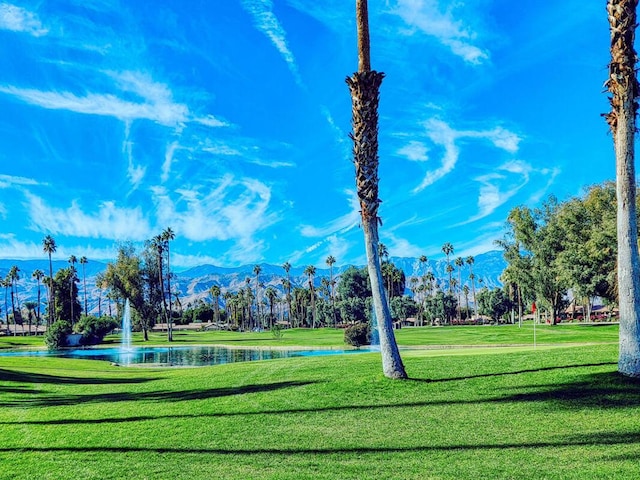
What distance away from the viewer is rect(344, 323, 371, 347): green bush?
43.9m

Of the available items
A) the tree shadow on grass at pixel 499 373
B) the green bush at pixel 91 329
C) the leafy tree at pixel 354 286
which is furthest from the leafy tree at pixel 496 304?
the tree shadow on grass at pixel 499 373

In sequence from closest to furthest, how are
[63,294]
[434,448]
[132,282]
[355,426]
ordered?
[434,448]
[355,426]
[132,282]
[63,294]

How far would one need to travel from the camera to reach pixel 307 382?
1655 centimetres

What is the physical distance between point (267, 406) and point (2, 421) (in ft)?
20.8

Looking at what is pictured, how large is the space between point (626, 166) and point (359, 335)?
31873 millimetres

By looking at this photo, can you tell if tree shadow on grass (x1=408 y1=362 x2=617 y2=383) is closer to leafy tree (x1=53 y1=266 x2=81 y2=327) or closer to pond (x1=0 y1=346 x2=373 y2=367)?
pond (x1=0 y1=346 x2=373 y2=367)

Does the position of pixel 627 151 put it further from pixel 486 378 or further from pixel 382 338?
pixel 382 338

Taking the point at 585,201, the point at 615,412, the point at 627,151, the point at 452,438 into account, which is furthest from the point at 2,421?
the point at 585,201

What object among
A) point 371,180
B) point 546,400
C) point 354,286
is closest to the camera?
point 546,400

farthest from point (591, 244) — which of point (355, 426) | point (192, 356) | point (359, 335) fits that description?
point (355, 426)

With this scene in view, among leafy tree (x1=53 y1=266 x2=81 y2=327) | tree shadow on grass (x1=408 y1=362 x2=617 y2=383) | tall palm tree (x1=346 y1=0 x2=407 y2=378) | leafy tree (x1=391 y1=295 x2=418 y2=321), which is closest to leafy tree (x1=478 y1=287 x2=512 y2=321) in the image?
leafy tree (x1=391 y1=295 x2=418 y2=321)

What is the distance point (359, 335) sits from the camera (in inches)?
1726

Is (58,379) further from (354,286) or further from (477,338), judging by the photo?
(354,286)

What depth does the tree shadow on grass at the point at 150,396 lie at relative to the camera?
52.5 ft
